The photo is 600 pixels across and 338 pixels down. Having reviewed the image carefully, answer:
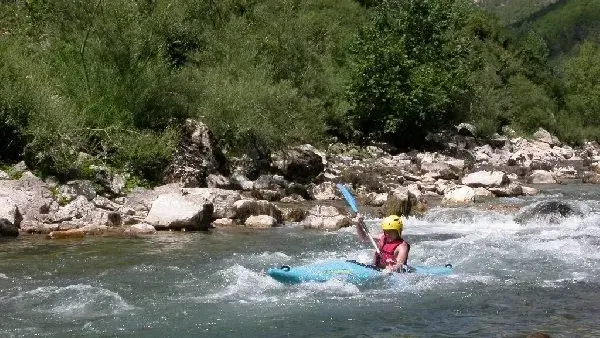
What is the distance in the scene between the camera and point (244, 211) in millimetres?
16219

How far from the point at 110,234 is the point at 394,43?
74.8 feet

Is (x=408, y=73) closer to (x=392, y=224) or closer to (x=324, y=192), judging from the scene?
(x=324, y=192)

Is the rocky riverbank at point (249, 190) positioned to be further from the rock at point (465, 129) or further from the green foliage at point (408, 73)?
the rock at point (465, 129)

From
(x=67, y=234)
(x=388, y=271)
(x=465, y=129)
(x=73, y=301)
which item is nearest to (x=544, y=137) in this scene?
(x=465, y=129)

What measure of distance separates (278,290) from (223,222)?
663 cm

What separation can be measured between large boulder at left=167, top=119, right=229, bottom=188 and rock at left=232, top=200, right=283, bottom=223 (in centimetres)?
275

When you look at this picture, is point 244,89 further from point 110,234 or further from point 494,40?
point 494,40

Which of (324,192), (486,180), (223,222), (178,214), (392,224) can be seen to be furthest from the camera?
(486,180)

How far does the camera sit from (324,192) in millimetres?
20688

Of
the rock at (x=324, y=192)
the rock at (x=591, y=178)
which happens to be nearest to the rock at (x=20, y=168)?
the rock at (x=324, y=192)

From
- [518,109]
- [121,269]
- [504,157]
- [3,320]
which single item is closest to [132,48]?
[121,269]

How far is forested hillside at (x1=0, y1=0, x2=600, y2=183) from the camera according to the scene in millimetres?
17750

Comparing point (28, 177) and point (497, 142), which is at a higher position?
point (497, 142)

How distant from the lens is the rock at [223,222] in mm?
15750
